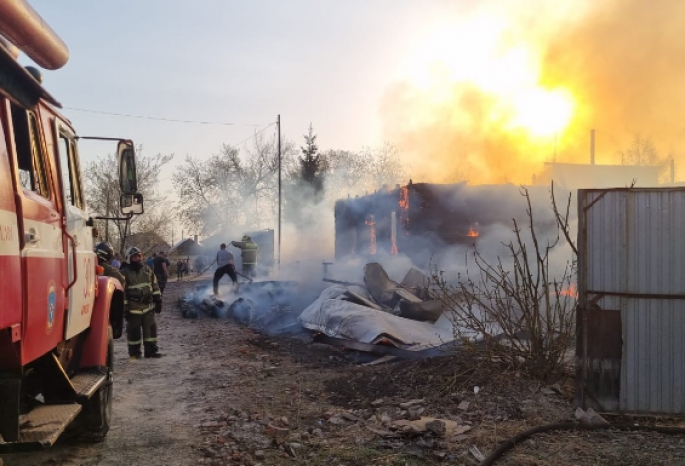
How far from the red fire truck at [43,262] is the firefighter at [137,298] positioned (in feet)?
11.3

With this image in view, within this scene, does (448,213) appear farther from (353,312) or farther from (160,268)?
(353,312)

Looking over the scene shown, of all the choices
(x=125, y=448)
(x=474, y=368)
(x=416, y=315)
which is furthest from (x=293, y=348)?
(x=125, y=448)

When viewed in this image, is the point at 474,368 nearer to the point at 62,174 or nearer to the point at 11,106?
the point at 62,174

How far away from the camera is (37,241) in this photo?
3.20 metres

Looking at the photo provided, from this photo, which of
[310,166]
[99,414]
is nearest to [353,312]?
[99,414]

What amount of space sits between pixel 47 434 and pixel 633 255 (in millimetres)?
4793

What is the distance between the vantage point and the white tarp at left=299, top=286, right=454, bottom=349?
8.57 m

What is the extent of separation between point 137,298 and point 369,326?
3.54 meters

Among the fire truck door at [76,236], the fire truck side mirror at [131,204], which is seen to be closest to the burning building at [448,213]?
the fire truck side mirror at [131,204]

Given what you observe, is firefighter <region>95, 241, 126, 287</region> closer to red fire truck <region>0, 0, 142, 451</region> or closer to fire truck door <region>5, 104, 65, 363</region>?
red fire truck <region>0, 0, 142, 451</region>

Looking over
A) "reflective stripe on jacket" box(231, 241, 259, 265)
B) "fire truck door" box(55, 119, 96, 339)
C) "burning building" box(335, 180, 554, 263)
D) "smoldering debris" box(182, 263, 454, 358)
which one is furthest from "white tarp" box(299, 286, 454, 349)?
"reflective stripe on jacket" box(231, 241, 259, 265)

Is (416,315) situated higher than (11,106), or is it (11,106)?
(11,106)

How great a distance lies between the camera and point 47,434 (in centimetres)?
314

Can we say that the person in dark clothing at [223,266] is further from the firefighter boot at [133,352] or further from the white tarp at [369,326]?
the firefighter boot at [133,352]
